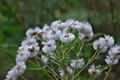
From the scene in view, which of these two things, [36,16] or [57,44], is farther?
[36,16]

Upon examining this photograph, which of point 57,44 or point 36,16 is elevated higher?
point 36,16

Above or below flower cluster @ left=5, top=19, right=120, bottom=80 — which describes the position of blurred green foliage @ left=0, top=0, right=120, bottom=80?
above

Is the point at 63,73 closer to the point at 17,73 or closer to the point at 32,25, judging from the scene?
the point at 17,73

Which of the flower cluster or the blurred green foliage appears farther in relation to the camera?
the blurred green foliage

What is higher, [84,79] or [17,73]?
[84,79]

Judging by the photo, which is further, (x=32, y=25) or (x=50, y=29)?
(x=32, y=25)

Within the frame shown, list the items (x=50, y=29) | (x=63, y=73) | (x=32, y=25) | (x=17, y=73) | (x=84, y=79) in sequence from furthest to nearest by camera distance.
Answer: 1. (x=32, y=25)
2. (x=84, y=79)
3. (x=63, y=73)
4. (x=50, y=29)
5. (x=17, y=73)

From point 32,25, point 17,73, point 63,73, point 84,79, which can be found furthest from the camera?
point 32,25

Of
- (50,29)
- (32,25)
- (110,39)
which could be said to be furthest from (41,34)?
(32,25)

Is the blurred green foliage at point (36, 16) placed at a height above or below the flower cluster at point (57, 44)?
above

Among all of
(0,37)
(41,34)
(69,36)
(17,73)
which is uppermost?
(0,37)

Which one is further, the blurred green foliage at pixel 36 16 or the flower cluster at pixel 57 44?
the blurred green foliage at pixel 36 16
